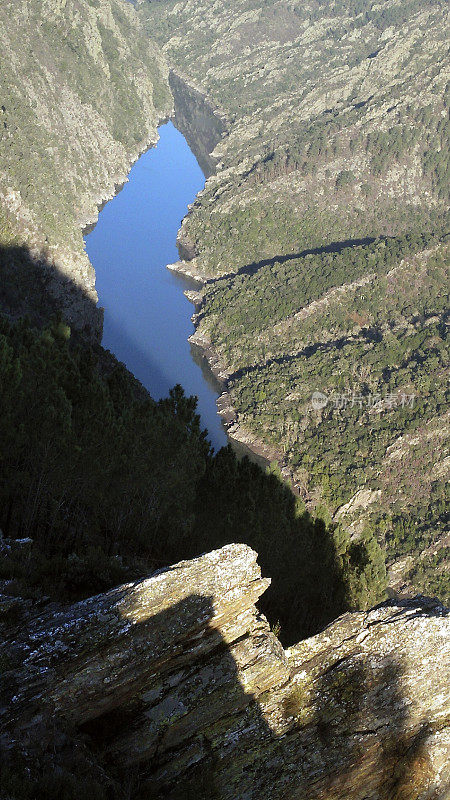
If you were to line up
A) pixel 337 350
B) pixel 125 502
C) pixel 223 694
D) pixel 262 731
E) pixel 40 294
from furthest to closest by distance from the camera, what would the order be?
pixel 337 350 < pixel 40 294 < pixel 125 502 < pixel 262 731 < pixel 223 694

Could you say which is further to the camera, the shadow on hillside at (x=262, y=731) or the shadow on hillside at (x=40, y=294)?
the shadow on hillside at (x=40, y=294)

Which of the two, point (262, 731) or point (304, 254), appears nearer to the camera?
point (262, 731)

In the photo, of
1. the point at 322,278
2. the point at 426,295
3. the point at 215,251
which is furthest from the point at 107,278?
the point at 426,295

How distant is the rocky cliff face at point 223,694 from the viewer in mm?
15641

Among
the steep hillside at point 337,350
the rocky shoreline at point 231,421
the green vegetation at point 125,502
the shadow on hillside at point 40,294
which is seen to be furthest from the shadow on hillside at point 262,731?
the steep hillside at point 337,350

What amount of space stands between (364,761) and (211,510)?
71.7 ft

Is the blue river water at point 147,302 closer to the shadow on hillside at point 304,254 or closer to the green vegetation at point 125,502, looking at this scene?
the shadow on hillside at point 304,254

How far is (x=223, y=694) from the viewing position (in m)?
17.0

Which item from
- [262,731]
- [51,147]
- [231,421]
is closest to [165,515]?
[262,731]

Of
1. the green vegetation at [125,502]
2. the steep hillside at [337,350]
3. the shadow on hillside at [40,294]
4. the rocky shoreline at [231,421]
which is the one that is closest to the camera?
the green vegetation at [125,502]

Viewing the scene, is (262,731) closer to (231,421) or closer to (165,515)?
(165,515)

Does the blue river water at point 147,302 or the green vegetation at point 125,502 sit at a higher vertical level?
the blue river water at point 147,302

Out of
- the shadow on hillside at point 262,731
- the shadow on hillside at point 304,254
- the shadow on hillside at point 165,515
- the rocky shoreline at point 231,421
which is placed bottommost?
the shadow on hillside at point 262,731

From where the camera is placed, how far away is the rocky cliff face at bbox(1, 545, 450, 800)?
51.3 ft
